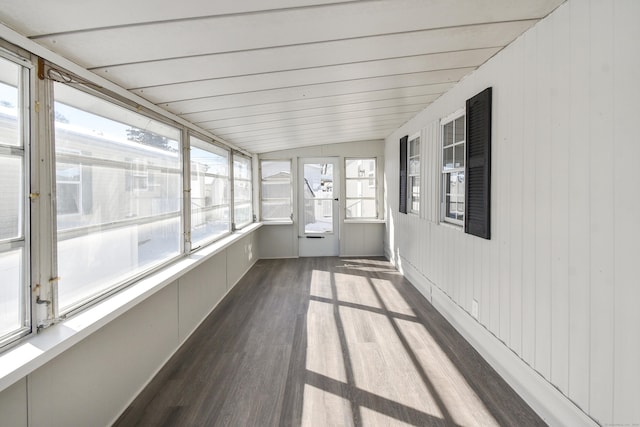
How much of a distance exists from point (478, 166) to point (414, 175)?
209cm

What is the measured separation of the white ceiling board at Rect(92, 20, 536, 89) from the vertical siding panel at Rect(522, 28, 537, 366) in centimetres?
23

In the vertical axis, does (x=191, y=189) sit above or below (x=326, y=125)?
below

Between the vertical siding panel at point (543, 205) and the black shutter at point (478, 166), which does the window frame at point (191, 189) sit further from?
the vertical siding panel at point (543, 205)

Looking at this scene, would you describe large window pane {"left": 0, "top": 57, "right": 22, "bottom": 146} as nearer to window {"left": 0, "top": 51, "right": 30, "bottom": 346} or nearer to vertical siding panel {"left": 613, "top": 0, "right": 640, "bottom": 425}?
window {"left": 0, "top": 51, "right": 30, "bottom": 346}

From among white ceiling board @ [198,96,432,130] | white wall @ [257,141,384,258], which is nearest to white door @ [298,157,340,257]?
white wall @ [257,141,384,258]

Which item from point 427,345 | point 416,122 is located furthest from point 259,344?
point 416,122

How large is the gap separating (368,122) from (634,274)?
12.3ft

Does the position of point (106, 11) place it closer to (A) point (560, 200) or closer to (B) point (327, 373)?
(A) point (560, 200)

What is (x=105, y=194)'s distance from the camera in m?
2.02

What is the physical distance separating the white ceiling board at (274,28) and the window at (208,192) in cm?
174

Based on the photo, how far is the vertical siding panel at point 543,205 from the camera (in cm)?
195

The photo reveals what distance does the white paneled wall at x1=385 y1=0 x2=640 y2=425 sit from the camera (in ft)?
4.77

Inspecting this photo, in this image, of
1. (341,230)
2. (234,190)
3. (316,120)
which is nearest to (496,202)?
(316,120)

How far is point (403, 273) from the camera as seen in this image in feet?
17.5
